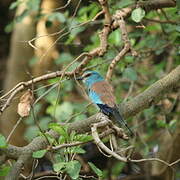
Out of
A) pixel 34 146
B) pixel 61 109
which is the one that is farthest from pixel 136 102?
pixel 61 109

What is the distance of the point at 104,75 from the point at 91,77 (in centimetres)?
33

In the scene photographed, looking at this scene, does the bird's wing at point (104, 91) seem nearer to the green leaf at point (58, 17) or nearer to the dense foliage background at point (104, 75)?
the dense foliage background at point (104, 75)

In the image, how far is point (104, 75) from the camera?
317 centimetres

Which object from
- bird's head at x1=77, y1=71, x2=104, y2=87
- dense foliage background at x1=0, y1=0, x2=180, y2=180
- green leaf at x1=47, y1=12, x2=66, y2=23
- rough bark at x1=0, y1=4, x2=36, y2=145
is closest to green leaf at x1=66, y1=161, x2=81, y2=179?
dense foliage background at x1=0, y1=0, x2=180, y2=180

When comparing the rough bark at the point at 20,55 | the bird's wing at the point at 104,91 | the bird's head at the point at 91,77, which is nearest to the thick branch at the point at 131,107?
the bird's wing at the point at 104,91

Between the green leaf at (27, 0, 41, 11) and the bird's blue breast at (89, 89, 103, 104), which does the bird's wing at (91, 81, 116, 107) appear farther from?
the green leaf at (27, 0, 41, 11)

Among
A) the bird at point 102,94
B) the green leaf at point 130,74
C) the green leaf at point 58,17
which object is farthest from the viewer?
the green leaf at point 58,17

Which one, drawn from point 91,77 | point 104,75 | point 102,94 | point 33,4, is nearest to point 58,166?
point 102,94

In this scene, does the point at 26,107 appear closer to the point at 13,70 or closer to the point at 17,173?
the point at 17,173

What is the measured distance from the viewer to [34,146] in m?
2.33

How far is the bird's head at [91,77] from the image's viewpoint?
2830 mm

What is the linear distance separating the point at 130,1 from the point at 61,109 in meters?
1.25

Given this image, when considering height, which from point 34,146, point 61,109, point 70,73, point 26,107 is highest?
point 61,109

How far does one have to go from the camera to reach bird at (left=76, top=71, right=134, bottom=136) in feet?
8.31
